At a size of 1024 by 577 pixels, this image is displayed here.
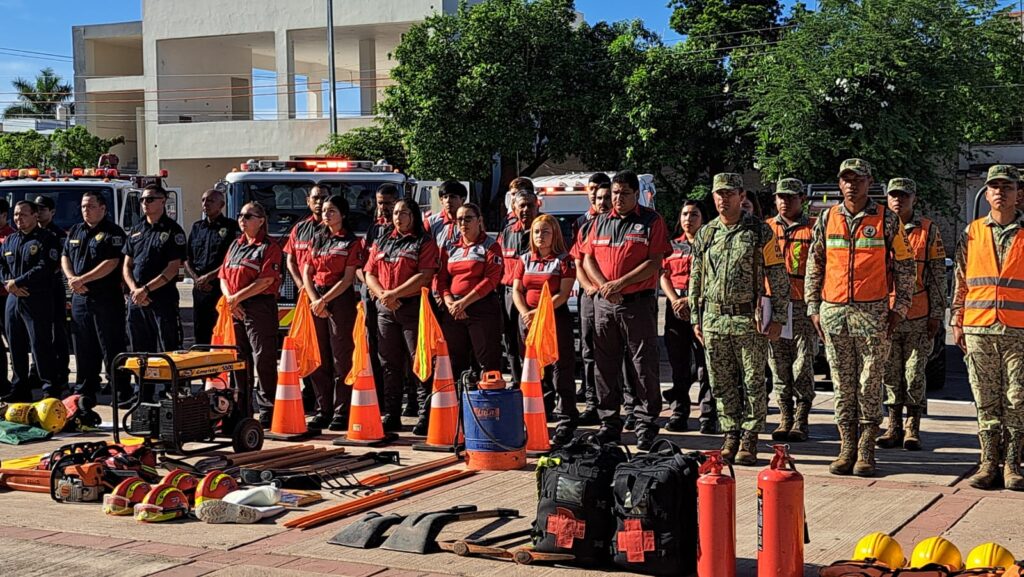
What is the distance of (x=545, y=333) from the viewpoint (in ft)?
32.8

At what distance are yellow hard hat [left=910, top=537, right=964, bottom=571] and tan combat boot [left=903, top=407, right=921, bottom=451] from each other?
3995mm

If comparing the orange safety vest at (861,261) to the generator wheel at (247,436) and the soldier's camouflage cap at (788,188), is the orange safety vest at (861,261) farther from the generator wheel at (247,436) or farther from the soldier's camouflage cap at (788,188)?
the generator wheel at (247,436)

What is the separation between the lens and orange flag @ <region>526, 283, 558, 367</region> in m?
9.96

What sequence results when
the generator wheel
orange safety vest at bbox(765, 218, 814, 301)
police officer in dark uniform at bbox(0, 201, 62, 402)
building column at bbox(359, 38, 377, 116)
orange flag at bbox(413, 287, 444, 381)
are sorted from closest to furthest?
the generator wheel < orange flag at bbox(413, 287, 444, 381) < orange safety vest at bbox(765, 218, 814, 301) < police officer in dark uniform at bbox(0, 201, 62, 402) < building column at bbox(359, 38, 377, 116)

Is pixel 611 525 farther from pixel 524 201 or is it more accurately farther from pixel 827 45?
pixel 827 45

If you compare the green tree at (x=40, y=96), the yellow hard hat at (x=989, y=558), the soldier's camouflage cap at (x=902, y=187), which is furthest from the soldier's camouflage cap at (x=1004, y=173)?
the green tree at (x=40, y=96)

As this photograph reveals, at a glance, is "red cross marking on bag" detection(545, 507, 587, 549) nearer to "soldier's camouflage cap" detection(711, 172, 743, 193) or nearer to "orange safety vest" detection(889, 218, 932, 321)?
"soldier's camouflage cap" detection(711, 172, 743, 193)

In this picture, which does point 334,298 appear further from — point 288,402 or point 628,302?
point 628,302

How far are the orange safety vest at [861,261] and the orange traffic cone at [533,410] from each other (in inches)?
95.3

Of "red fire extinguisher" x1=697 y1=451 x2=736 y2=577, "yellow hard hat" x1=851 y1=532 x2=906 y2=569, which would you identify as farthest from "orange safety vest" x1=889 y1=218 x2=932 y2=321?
"red fire extinguisher" x1=697 y1=451 x2=736 y2=577

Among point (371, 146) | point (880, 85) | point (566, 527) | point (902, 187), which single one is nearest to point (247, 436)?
point (566, 527)

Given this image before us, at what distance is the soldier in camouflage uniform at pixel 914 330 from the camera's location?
31.7ft

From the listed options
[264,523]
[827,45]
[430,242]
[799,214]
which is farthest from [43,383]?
[827,45]

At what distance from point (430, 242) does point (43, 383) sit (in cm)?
496
